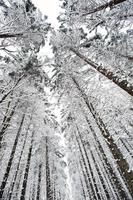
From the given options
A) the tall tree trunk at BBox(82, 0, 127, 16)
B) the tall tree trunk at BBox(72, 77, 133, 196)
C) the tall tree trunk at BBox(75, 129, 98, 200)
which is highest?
the tall tree trunk at BBox(82, 0, 127, 16)

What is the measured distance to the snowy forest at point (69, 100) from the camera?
8.49 meters

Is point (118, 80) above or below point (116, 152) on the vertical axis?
above

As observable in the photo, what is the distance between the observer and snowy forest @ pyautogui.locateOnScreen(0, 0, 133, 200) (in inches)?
334

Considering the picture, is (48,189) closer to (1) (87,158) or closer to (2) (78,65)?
(1) (87,158)

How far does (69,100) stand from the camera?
15.3 m

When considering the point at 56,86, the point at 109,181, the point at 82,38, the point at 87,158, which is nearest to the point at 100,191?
the point at 109,181

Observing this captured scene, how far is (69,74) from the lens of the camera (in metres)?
15.9

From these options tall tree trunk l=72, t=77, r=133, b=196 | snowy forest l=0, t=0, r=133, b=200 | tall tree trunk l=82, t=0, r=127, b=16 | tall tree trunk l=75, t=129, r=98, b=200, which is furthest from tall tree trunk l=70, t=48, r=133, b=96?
tall tree trunk l=75, t=129, r=98, b=200

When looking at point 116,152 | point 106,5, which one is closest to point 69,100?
point 116,152

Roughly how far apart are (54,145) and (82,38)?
884 cm

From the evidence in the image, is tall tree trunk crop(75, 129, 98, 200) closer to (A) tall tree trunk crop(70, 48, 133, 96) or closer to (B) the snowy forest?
(B) the snowy forest

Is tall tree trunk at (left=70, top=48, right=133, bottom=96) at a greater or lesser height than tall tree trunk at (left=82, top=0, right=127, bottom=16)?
lesser

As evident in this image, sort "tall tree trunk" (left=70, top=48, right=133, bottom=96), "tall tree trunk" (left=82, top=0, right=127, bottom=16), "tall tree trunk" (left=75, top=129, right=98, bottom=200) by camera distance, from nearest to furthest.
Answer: "tall tree trunk" (left=82, top=0, right=127, bottom=16)
"tall tree trunk" (left=70, top=48, right=133, bottom=96)
"tall tree trunk" (left=75, top=129, right=98, bottom=200)

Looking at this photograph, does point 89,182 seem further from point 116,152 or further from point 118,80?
point 118,80
